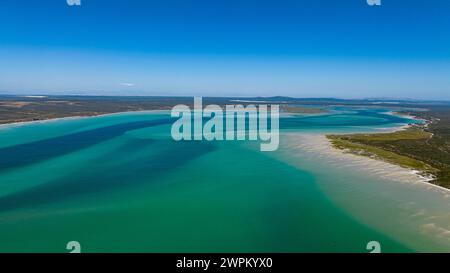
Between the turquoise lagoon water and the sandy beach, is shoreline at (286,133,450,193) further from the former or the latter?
the turquoise lagoon water

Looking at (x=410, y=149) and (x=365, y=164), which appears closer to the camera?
(x=365, y=164)

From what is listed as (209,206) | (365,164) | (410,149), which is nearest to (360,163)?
(365,164)

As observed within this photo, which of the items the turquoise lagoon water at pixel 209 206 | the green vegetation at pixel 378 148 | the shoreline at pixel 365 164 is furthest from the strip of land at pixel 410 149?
the turquoise lagoon water at pixel 209 206

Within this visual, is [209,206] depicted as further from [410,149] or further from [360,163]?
[410,149]

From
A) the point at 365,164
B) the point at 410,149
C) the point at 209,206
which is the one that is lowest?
the point at 209,206

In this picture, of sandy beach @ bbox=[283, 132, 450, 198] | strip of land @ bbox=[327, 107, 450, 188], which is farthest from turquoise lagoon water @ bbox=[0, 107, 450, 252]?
strip of land @ bbox=[327, 107, 450, 188]

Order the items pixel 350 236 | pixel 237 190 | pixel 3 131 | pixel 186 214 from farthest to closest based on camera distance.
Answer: pixel 3 131, pixel 237 190, pixel 186 214, pixel 350 236

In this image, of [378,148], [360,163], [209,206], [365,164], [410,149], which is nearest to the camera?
[209,206]
